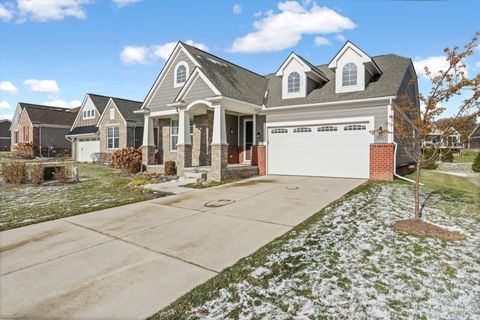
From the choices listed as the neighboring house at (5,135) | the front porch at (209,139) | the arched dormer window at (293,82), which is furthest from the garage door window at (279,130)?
the neighboring house at (5,135)

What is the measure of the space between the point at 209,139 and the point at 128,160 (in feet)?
19.6

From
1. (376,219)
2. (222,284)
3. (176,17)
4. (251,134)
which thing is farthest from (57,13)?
(376,219)

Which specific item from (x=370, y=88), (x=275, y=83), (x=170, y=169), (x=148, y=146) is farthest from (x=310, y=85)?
(x=148, y=146)

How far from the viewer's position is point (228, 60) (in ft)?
59.1

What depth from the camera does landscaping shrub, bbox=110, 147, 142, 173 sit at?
1667cm

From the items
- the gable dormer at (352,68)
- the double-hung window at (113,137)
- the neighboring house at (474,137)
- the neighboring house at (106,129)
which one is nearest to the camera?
the neighboring house at (474,137)

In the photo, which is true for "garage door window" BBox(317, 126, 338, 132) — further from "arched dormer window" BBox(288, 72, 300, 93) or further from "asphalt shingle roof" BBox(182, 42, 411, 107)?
"arched dormer window" BBox(288, 72, 300, 93)

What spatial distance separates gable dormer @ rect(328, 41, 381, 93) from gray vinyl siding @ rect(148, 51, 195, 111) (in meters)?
8.63

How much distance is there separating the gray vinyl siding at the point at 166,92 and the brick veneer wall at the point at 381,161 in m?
10.9

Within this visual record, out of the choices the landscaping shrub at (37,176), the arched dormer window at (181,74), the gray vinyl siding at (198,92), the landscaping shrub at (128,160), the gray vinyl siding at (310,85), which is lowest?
the landscaping shrub at (37,176)

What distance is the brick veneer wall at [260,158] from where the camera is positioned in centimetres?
1516

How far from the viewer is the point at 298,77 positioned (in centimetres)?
1494

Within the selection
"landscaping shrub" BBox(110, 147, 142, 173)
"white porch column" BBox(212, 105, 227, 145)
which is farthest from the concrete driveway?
"landscaping shrub" BBox(110, 147, 142, 173)

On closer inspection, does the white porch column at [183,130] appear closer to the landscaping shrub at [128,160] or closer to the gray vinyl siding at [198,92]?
the gray vinyl siding at [198,92]
